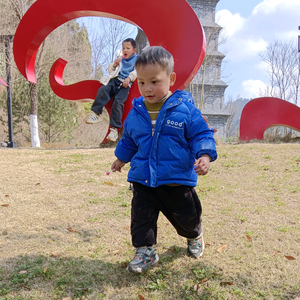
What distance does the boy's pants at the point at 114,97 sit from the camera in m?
6.48

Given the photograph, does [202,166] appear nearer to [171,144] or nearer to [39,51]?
[171,144]

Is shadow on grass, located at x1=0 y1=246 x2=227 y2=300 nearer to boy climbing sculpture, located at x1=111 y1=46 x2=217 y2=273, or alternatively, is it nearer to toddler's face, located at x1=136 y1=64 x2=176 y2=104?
boy climbing sculpture, located at x1=111 y1=46 x2=217 y2=273

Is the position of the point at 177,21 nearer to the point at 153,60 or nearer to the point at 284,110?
the point at 153,60

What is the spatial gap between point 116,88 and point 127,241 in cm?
475

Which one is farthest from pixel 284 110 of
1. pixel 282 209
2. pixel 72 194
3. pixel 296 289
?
pixel 296 289

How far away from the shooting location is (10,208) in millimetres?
3168

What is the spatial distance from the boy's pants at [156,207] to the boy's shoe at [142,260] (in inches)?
2.2

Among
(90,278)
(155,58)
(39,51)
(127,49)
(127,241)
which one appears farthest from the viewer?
(39,51)

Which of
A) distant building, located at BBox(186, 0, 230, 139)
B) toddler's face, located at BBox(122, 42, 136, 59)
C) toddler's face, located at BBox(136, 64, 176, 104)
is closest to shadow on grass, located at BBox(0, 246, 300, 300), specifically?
toddler's face, located at BBox(136, 64, 176, 104)

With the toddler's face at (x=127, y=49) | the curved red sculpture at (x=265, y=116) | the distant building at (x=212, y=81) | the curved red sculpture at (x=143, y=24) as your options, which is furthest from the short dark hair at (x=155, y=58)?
the distant building at (x=212, y=81)

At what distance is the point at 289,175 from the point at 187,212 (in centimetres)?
301

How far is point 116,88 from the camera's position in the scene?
663cm

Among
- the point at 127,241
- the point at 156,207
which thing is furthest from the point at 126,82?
the point at 156,207

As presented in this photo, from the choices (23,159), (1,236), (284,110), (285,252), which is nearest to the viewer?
(285,252)
